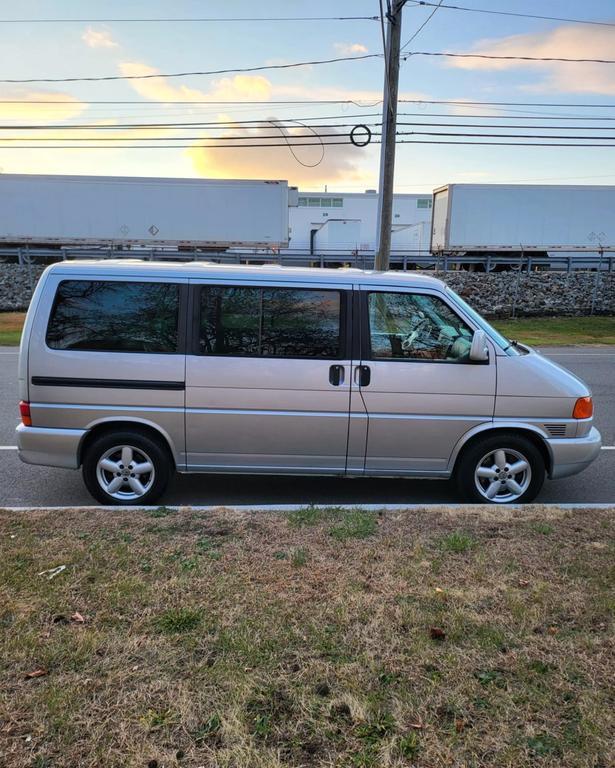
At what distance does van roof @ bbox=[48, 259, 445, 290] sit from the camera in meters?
4.42

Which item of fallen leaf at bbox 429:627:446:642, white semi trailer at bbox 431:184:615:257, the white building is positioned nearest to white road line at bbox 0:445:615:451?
fallen leaf at bbox 429:627:446:642

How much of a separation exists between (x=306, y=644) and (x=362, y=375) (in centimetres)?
227

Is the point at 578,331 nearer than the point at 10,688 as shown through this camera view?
No

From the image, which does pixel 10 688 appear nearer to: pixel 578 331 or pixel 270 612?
pixel 270 612

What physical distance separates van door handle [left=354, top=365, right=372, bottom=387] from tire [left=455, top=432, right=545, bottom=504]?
1.02 meters

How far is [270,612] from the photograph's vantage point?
281 centimetres

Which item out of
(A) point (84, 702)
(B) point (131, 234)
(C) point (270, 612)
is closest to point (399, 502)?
(C) point (270, 612)

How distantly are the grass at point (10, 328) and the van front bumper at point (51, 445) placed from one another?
38.3 feet

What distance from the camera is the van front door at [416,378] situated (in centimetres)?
443

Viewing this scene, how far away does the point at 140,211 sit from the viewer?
995 inches

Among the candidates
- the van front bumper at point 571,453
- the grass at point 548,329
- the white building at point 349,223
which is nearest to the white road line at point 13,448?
the van front bumper at point 571,453

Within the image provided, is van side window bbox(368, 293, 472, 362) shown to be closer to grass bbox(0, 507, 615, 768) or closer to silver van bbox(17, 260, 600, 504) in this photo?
silver van bbox(17, 260, 600, 504)

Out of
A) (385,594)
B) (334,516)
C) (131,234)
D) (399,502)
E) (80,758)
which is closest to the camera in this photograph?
(80,758)

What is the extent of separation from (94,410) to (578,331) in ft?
58.2
